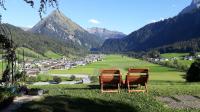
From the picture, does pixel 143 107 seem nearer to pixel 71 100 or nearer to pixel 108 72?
pixel 71 100

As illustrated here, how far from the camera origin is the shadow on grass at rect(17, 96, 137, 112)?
12.3 meters

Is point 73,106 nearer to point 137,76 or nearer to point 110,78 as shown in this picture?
point 110,78

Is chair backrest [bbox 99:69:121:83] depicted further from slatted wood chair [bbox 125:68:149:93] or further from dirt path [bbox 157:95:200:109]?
dirt path [bbox 157:95:200:109]

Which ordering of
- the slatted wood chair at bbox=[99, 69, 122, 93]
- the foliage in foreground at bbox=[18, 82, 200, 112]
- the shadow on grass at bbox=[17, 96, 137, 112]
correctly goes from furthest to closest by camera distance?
1. the slatted wood chair at bbox=[99, 69, 122, 93]
2. the foliage in foreground at bbox=[18, 82, 200, 112]
3. the shadow on grass at bbox=[17, 96, 137, 112]

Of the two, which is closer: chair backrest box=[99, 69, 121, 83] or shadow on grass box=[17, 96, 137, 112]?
shadow on grass box=[17, 96, 137, 112]

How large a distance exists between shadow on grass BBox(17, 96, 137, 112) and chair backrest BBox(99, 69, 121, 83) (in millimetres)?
3555

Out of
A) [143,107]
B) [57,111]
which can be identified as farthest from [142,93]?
[57,111]

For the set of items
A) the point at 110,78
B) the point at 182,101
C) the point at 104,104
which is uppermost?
the point at 110,78

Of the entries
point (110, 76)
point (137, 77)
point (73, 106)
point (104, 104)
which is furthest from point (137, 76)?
point (73, 106)

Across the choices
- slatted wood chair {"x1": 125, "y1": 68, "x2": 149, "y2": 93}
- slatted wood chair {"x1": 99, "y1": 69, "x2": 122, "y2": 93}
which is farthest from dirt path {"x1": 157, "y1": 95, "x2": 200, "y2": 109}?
slatted wood chair {"x1": 99, "y1": 69, "x2": 122, "y2": 93}

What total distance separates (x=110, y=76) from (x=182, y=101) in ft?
12.8

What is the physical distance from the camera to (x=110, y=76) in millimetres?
18406

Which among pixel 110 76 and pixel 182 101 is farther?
pixel 110 76

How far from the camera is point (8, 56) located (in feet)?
79.9
